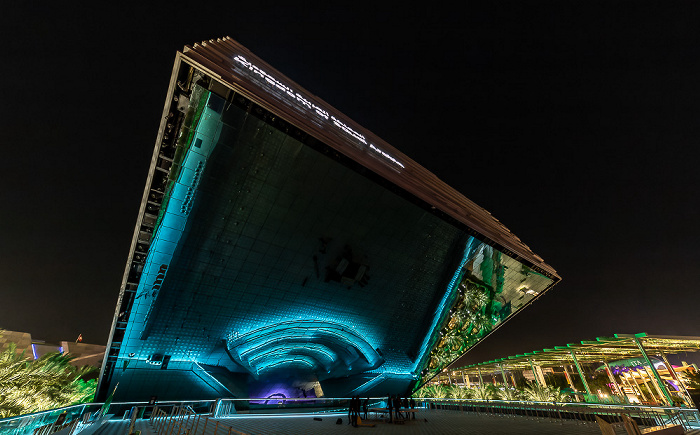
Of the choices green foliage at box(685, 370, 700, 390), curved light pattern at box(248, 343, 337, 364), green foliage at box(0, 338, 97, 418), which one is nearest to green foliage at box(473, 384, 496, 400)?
curved light pattern at box(248, 343, 337, 364)

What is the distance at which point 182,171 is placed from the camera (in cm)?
1127

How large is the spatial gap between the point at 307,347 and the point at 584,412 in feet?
61.7

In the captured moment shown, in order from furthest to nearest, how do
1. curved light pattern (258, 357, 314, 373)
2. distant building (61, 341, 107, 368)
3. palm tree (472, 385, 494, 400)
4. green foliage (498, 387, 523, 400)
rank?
1. distant building (61, 341, 107, 368)
2. curved light pattern (258, 357, 314, 373)
3. palm tree (472, 385, 494, 400)
4. green foliage (498, 387, 523, 400)

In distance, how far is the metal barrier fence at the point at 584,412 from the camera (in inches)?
466

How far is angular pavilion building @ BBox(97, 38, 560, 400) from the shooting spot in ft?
37.0

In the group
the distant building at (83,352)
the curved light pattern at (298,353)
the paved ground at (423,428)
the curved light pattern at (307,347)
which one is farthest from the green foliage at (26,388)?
the distant building at (83,352)

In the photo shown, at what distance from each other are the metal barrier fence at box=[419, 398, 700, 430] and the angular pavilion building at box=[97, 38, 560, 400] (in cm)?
497

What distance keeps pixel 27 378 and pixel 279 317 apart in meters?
14.2

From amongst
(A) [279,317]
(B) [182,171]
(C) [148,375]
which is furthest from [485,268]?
(C) [148,375]

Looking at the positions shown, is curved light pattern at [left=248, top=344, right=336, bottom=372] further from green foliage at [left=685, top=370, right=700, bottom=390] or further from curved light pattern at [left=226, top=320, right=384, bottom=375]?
green foliage at [left=685, top=370, right=700, bottom=390]

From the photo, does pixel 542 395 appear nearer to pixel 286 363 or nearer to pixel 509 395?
pixel 509 395

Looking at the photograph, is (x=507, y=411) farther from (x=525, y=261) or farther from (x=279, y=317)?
(x=279, y=317)

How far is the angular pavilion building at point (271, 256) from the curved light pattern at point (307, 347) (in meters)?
0.18

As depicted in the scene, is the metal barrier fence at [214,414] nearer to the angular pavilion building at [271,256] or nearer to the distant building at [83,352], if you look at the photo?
the angular pavilion building at [271,256]
